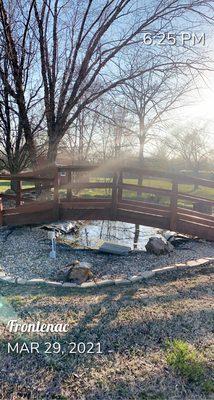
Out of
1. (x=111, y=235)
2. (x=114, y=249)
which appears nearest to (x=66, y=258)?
(x=114, y=249)

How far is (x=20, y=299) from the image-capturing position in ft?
9.69

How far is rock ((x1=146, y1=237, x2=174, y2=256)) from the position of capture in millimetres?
4668

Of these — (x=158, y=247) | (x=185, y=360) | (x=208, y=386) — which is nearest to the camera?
(x=208, y=386)

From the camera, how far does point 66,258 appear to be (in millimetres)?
4426

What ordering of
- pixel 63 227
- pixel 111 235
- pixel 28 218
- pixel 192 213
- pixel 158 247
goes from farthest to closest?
pixel 111 235 → pixel 63 227 → pixel 28 218 → pixel 192 213 → pixel 158 247

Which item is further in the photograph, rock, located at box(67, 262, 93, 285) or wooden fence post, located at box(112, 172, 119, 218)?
wooden fence post, located at box(112, 172, 119, 218)

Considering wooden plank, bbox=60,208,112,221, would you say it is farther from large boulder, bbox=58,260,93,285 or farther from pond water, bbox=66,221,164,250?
large boulder, bbox=58,260,93,285

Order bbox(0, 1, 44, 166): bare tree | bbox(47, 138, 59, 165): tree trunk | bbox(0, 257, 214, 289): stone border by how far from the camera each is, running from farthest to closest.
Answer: bbox(47, 138, 59, 165): tree trunk
bbox(0, 1, 44, 166): bare tree
bbox(0, 257, 214, 289): stone border

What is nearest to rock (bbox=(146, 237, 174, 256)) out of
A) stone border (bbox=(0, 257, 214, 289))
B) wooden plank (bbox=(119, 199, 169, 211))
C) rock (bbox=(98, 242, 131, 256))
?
rock (bbox=(98, 242, 131, 256))

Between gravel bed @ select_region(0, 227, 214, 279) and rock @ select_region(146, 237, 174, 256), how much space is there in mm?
100

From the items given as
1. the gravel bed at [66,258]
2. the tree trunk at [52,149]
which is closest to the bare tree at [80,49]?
the tree trunk at [52,149]

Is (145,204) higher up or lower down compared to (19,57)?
lower down

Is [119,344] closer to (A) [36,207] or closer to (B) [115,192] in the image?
(B) [115,192]

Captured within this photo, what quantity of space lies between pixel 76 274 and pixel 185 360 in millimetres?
1823
